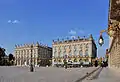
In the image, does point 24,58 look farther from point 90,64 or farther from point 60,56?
point 90,64

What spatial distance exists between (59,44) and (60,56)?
774cm

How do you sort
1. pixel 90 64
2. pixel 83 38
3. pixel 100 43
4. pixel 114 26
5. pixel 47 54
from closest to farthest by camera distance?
pixel 100 43 < pixel 114 26 < pixel 90 64 < pixel 83 38 < pixel 47 54

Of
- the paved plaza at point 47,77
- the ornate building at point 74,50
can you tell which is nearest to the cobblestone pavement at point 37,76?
the paved plaza at point 47,77

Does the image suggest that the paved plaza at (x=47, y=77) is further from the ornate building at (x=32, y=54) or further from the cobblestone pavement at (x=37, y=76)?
the ornate building at (x=32, y=54)

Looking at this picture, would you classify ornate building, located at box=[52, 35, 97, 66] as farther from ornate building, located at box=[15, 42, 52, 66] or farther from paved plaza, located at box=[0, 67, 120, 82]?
paved plaza, located at box=[0, 67, 120, 82]

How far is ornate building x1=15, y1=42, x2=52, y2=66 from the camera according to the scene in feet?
549

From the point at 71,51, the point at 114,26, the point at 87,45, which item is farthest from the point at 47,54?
the point at 114,26

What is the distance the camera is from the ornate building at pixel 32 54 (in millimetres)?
167250

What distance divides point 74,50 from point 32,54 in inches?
1325

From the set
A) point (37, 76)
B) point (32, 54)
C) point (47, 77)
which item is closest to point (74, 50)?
point (32, 54)

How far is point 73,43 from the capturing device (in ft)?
503

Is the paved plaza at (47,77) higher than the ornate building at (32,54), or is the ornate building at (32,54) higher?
the ornate building at (32,54)

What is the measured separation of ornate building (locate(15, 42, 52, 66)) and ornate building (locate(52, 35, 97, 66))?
13.2 metres

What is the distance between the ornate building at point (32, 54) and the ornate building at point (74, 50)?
519 inches
